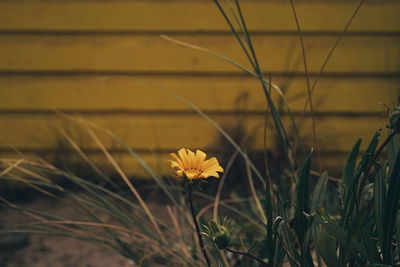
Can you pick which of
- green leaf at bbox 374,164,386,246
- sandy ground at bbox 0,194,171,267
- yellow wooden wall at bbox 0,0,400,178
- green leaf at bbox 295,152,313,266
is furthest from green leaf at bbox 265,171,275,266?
yellow wooden wall at bbox 0,0,400,178

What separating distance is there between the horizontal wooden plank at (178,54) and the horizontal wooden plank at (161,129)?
0.19 metres

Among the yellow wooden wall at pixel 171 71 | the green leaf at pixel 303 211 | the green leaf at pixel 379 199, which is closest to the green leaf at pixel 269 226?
the green leaf at pixel 303 211

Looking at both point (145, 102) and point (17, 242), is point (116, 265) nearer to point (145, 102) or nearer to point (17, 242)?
point (17, 242)

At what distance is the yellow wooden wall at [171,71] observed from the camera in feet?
5.87

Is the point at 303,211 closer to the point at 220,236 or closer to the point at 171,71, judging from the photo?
the point at 220,236

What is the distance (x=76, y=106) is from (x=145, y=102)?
26 cm

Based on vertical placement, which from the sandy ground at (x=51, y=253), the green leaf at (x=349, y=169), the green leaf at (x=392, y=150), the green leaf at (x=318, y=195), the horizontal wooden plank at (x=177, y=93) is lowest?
the sandy ground at (x=51, y=253)

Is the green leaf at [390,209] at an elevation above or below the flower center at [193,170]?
below

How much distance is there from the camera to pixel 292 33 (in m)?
1.81

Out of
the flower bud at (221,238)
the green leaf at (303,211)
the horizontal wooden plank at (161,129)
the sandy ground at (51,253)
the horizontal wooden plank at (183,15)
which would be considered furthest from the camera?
the horizontal wooden plank at (161,129)

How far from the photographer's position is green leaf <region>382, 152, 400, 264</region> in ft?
2.52

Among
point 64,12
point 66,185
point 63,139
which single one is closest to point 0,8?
point 64,12

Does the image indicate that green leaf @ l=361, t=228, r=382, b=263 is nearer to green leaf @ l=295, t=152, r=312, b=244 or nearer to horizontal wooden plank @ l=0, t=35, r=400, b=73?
green leaf @ l=295, t=152, r=312, b=244

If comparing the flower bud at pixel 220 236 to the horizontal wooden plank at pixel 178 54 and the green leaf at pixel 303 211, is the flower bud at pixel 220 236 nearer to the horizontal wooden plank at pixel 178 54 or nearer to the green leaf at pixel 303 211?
the green leaf at pixel 303 211
